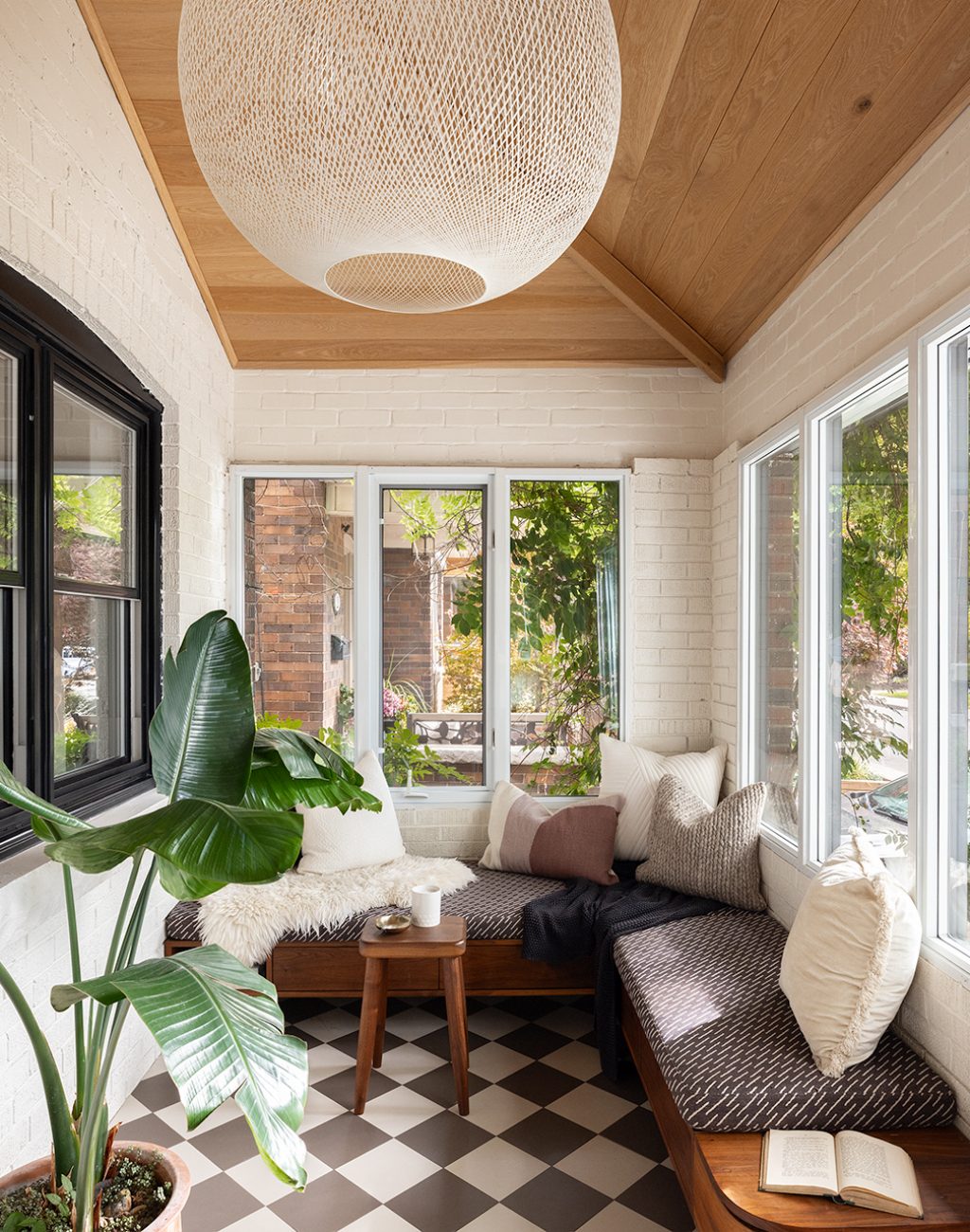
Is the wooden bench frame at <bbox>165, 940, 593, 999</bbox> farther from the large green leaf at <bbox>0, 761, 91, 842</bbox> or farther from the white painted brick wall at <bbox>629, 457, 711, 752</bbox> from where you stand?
the large green leaf at <bbox>0, 761, 91, 842</bbox>

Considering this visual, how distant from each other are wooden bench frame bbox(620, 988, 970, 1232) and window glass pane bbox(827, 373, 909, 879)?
0.64 meters

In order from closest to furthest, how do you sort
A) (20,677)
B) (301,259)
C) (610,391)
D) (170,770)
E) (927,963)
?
(301,259) < (170,770) < (927,963) < (20,677) < (610,391)

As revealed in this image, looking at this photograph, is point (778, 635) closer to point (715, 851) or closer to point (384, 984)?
point (715, 851)

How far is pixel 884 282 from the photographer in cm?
247

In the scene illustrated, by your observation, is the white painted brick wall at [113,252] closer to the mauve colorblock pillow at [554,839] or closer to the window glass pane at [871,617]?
the mauve colorblock pillow at [554,839]

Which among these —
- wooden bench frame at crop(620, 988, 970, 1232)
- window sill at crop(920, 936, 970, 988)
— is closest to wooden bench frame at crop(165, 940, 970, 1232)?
wooden bench frame at crop(620, 988, 970, 1232)

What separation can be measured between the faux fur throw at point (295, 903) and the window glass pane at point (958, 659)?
1892 millimetres

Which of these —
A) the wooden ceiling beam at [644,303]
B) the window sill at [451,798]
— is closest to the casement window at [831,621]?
the wooden ceiling beam at [644,303]

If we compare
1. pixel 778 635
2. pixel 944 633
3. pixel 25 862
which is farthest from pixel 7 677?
pixel 778 635

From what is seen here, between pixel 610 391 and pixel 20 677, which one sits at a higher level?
pixel 610 391

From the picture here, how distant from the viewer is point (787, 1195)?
1.82 m

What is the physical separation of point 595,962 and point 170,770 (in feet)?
6.57

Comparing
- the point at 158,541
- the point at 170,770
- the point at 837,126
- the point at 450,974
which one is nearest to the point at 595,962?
the point at 450,974

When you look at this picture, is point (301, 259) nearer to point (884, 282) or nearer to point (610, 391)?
point (884, 282)
